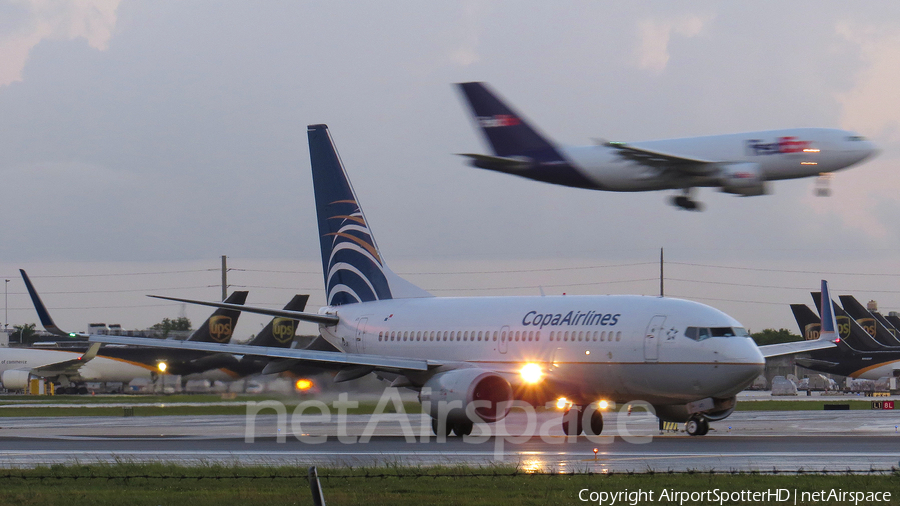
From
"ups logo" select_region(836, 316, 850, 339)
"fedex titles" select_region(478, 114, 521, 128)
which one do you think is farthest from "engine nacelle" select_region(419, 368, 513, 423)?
"ups logo" select_region(836, 316, 850, 339)

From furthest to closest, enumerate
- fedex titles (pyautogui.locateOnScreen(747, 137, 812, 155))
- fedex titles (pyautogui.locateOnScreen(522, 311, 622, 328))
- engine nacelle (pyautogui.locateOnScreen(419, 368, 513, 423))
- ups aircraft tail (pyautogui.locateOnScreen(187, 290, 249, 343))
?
ups aircraft tail (pyautogui.locateOnScreen(187, 290, 249, 343)) → fedex titles (pyautogui.locateOnScreen(522, 311, 622, 328)) → engine nacelle (pyautogui.locateOnScreen(419, 368, 513, 423)) → fedex titles (pyautogui.locateOnScreen(747, 137, 812, 155))

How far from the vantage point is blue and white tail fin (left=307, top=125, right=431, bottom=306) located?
1665 inches

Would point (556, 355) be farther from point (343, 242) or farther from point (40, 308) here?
point (40, 308)

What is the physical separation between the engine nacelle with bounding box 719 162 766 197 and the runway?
806cm

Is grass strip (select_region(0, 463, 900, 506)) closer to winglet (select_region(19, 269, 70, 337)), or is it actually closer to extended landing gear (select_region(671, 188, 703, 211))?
extended landing gear (select_region(671, 188, 703, 211))

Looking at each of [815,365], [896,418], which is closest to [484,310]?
[896,418]

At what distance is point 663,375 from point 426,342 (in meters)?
9.53

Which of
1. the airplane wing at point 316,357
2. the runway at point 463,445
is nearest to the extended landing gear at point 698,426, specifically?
the runway at point 463,445

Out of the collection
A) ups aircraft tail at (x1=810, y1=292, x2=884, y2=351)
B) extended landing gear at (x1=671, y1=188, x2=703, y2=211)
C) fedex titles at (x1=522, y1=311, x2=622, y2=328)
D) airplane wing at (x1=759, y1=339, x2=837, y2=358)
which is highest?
extended landing gear at (x1=671, y1=188, x2=703, y2=211)

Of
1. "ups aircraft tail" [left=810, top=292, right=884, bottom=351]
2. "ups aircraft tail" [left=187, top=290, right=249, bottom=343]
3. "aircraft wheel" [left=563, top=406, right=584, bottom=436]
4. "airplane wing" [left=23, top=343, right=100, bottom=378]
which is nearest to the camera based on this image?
"aircraft wheel" [left=563, top=406, right=584, bottom=436]

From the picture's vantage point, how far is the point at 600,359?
32.4 metres
